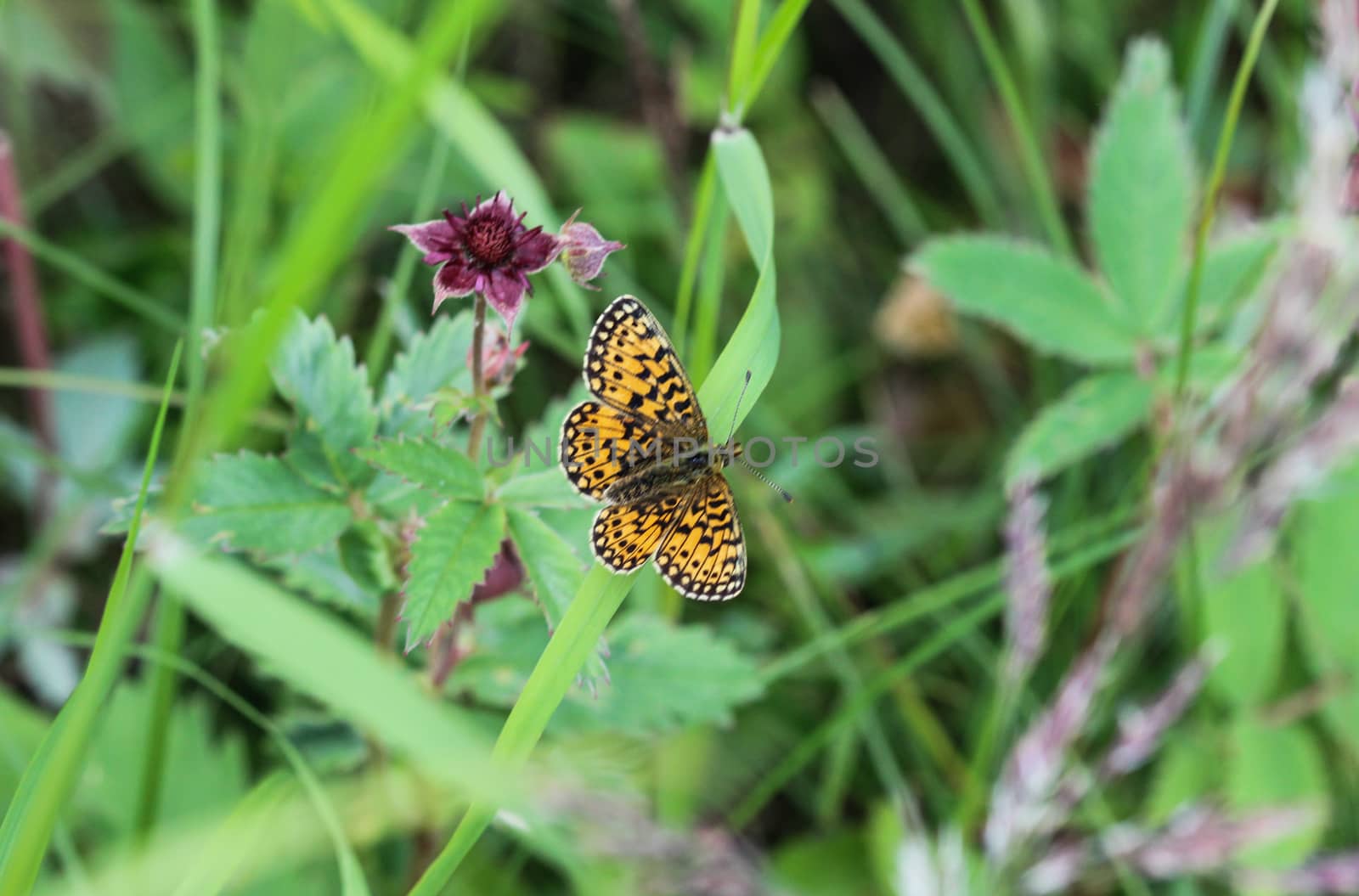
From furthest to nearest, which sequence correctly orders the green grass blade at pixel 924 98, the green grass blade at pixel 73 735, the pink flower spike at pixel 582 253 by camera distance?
the green grass blade at pixel 924 98 < the pink flower spike at pixel 582 253 < the green grass blade at pixel 73 735

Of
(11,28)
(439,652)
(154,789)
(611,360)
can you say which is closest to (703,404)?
(611,360)

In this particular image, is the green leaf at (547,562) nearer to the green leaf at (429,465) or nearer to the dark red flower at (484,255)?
the green leaf at (429,465)

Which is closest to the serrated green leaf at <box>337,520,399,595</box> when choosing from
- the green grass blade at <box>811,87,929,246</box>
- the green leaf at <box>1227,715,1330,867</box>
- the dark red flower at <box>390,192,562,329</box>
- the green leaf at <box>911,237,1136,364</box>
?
the dark red flower at <box>390,192,562,329</box>

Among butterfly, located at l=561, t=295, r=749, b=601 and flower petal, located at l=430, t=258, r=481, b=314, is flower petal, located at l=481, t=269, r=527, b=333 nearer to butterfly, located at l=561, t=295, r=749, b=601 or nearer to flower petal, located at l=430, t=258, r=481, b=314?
flower petal, located at l=430, t=258, r=481, b=314

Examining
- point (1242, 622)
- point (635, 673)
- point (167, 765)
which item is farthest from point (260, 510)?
point (1242, 622)

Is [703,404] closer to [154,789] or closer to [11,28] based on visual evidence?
[154,789]

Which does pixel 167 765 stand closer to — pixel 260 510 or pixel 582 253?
pixel 260 510

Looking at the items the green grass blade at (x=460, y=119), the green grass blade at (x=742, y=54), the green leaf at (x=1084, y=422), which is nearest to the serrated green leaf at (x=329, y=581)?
the green grass blade at (x=460, y=119)
